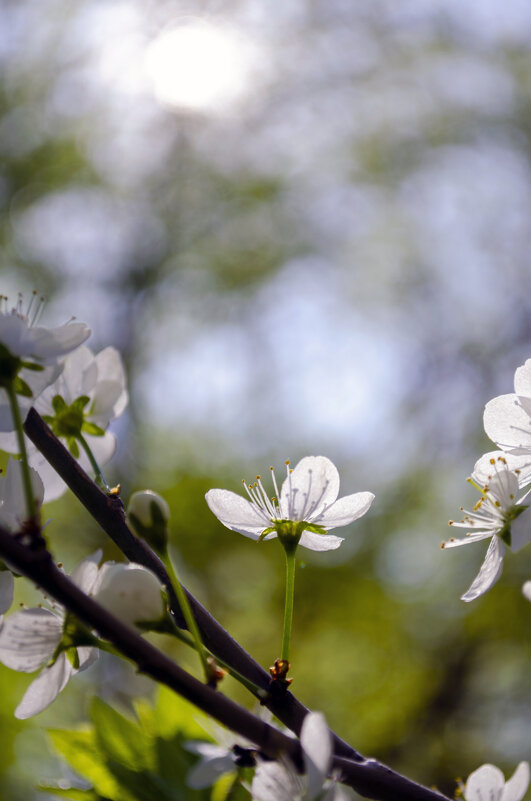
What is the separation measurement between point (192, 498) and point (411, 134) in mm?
1781

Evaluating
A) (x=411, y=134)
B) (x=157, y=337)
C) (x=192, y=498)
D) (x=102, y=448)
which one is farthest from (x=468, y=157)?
(x=102, y=448)

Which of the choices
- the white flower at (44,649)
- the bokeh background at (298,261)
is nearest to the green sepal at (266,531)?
the white flower at (44,649)

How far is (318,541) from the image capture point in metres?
0.44

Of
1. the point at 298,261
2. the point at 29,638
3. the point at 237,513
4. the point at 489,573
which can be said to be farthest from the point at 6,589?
the point at 298,261

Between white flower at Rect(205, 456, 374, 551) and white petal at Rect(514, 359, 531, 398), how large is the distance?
0.35 ft

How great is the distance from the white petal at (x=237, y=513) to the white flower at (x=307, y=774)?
0.14 metres

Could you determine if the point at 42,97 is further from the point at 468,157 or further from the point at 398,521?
the point at 398,521

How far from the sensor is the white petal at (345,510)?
1.36ft

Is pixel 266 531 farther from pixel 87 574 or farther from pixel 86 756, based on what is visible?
pixel 86 756

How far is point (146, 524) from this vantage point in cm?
33

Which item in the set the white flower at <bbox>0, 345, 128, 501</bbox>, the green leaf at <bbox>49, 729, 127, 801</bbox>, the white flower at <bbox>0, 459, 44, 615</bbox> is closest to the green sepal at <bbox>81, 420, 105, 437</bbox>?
the white flower at <bbox>0, 345, 128, 501</bbox>

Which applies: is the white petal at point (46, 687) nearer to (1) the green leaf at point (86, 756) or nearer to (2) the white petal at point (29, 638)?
(2) the white petal at point (29, 638)

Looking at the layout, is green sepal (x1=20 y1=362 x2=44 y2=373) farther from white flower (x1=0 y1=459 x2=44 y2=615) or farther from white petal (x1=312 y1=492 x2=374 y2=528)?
white petal (x1=312 y1=492 x2=374 y2=528)

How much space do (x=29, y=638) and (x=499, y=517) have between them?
260 millimetres
